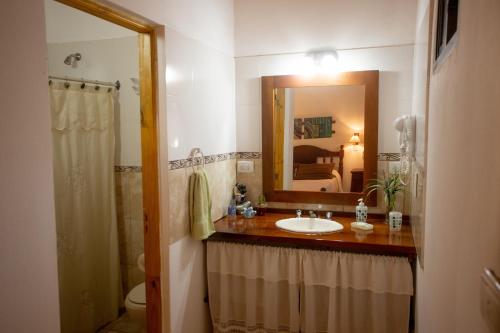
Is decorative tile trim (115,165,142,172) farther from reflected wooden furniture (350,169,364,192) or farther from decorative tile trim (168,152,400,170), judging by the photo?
reflected wooden furniture (350,169,364,192)

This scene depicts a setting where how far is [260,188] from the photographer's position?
9.29 ft

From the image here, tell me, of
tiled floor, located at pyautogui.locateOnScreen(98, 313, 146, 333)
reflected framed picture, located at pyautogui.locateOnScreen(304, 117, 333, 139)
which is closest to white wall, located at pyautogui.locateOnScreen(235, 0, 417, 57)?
reflected framed picture, located at pyautogui.locateOnScreen(304, 117, 333, 139)

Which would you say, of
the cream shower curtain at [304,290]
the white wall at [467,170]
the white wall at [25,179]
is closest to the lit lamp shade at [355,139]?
the cream shower curtain at [304,290]

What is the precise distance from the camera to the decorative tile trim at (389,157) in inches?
98.7

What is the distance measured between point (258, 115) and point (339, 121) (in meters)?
0.60

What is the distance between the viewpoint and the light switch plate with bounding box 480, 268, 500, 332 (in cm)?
54

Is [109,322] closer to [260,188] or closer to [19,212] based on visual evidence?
[260,188]

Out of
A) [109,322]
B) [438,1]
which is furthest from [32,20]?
[109,322]

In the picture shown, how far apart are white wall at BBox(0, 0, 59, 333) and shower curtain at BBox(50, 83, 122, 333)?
1.40m

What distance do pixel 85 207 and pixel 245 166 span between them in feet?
3.89

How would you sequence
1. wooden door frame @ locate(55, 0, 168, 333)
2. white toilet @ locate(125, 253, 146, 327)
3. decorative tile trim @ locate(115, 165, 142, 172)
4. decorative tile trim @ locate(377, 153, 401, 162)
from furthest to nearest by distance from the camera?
1. decorative tile trim @ locate(115, 165, 142, 172)
2. decorative tile trim @ locate(377, 153, 401, 162)
3. white toilet @ locate(125, 253, 146, 327)
4. wooden door frame @ locate(55, 0, 168, 333)

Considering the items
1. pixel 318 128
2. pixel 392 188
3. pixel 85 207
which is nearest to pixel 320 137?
pixel 318 128

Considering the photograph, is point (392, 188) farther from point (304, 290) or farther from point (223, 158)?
point (223, 158)

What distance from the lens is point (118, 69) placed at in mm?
2734
